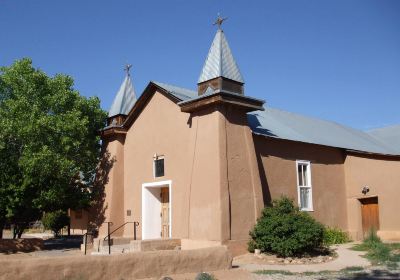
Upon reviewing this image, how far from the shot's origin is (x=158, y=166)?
1858 centimetres

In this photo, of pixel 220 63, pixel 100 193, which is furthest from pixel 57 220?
pixel 220 63

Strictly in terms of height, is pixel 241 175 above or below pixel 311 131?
below

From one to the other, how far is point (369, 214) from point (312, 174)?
3590 mm

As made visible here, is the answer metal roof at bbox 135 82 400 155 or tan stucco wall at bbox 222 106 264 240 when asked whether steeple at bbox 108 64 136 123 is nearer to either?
metal roof at bbox 135 82 400 155

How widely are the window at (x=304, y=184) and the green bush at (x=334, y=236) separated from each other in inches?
48.0

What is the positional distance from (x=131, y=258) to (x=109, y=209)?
9.52 metres

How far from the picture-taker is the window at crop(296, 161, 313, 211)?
62.5 ft

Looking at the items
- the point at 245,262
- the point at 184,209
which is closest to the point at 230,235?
the point at 245,262

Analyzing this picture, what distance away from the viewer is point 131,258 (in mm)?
10648

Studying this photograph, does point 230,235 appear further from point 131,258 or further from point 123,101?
point 123,101

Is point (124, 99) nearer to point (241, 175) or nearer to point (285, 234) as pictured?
point (241, 175)

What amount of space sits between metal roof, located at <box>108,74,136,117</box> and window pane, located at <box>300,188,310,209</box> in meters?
8.75

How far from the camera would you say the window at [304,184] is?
19047 millimetres

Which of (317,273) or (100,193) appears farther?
(100,193)
